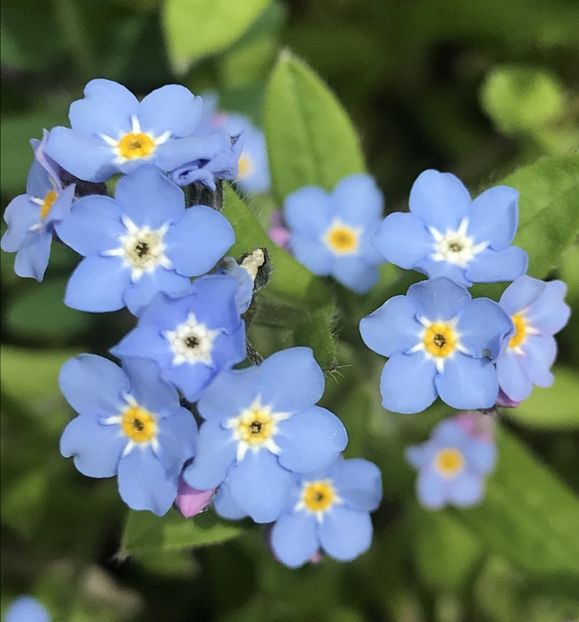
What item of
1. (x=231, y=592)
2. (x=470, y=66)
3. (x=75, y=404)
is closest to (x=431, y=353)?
(x=75, y=404)

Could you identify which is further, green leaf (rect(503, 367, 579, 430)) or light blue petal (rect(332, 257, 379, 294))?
green leaf (rect(503, 367, 579, 430))

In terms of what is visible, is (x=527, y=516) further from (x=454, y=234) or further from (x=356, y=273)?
(x=454, y=234)

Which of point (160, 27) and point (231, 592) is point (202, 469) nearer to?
point (231, 592)

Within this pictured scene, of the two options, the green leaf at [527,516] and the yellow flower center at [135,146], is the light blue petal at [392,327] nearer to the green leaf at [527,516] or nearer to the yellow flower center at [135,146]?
the yellow flower center at [135,146]

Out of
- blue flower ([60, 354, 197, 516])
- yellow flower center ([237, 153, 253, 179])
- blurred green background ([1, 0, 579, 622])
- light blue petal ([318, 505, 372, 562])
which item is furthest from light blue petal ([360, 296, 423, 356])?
yellow flower center ([237, 153, 253, 179])

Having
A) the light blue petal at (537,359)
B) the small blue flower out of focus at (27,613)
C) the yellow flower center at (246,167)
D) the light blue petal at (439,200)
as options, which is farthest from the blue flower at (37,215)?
the yellow flower center at (246,167)

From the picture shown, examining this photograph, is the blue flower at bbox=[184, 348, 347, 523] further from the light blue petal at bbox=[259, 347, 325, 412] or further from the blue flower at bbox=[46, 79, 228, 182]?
the blue flower at bbox=[46, 79, 228, 182]
